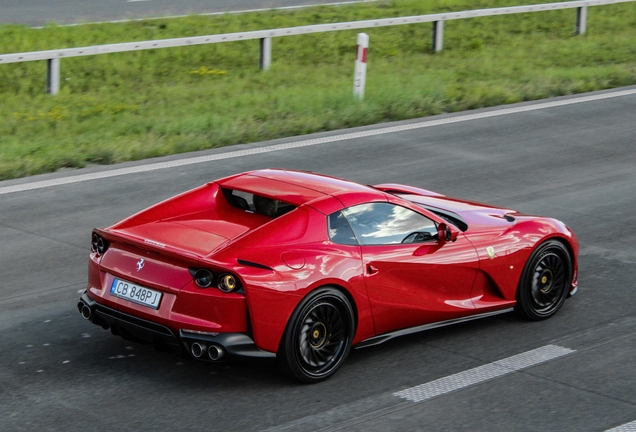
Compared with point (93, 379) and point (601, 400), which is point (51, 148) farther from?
point (601, 400)

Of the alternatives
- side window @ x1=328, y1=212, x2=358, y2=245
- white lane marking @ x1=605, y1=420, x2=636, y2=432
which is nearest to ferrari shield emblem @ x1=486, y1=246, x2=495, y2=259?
side window @ x1=328, y1=212, x2=358, y2=245

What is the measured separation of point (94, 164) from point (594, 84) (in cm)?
986

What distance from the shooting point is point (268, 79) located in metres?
18.5

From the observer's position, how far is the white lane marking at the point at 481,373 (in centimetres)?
688

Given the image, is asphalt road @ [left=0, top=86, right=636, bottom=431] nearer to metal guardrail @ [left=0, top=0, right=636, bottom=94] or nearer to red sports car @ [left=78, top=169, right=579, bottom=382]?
red sports car @ [left=78, top=169, right=579, bottom=382]

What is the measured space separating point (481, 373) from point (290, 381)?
4.32 ft

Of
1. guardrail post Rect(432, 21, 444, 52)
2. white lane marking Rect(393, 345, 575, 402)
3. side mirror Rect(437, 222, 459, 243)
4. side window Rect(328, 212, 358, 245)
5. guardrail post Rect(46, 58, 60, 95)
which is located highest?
guardrail post Rect(432, 21, 444, 52)

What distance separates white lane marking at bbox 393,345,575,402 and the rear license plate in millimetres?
1640

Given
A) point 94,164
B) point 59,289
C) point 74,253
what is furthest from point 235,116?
point 59,289

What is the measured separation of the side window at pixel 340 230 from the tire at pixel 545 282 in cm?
174

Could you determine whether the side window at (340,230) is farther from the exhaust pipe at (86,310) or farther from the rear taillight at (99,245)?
the exhaust pipe at (86,310)

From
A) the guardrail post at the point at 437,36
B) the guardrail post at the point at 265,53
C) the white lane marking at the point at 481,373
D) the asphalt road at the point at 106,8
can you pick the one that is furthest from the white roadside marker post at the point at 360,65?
the white lane marking at the point at 481,373

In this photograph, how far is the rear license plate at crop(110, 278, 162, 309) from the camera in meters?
6.68

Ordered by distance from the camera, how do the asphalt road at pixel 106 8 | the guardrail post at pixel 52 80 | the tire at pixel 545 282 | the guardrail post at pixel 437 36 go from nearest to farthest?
the tire at pixel 545 282 → the guardrail post at pixel 52 80 → the guardrail post at pixel 437 36 → the asphalt road at pixel 106 8
